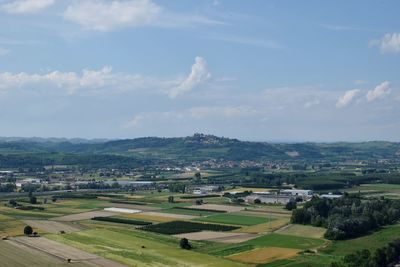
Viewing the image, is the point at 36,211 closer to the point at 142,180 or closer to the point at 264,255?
the point at 264,255

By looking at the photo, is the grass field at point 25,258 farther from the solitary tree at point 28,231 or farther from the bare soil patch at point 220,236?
the bare soil patch at point 220,236

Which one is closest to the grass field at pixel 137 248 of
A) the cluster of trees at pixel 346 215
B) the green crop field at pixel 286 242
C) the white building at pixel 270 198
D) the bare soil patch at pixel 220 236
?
the bare soil patch at pixel 220 236

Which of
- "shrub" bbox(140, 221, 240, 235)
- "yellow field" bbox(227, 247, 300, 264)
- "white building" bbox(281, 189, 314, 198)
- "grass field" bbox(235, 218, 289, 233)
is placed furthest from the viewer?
"white building" bbox(281, 189, 314, 198)

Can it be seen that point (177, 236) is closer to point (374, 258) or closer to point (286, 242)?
point (286, 242)

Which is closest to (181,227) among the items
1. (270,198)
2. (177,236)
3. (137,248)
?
(177,236)

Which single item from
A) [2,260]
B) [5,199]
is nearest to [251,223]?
[2,260]

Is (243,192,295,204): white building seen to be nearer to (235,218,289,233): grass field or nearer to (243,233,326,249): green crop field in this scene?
(235,218,289,233): grass field

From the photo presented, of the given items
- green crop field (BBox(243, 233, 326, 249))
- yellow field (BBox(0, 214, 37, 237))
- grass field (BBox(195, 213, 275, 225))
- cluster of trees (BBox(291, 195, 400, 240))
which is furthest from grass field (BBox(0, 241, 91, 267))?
cluster of trees (BBox(291, 195, 400, 240))
